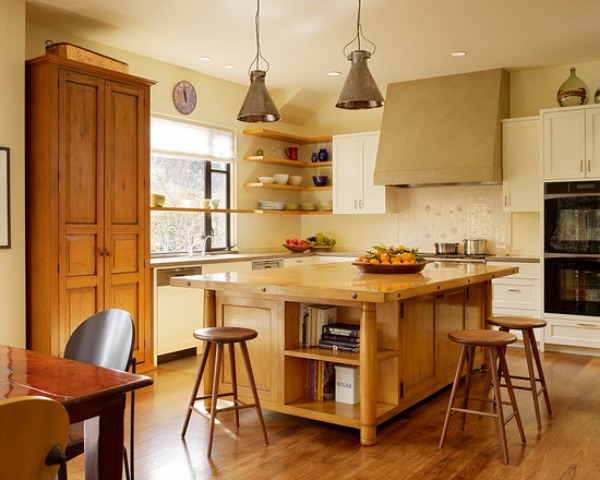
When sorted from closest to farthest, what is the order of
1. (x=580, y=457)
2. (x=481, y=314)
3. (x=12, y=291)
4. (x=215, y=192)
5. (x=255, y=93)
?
(x=580, y=457), (x=255, y=93), (x=12, y=291), (x=481, y=314), (x=215, y=192)

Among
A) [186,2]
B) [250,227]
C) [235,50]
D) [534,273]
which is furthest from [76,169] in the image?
[534,273]

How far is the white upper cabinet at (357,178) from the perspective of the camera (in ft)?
23.4

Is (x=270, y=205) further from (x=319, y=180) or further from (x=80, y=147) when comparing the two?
(x=80, y=147)

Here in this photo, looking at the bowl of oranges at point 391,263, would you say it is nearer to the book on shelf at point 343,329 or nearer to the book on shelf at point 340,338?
the book on shelf at point 343,329

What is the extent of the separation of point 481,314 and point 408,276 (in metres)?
1.20

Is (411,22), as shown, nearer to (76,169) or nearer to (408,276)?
Result: (408,276)

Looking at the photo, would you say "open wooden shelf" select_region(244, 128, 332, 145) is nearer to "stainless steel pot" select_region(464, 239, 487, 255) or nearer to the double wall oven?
"stainless steel pot" select_region(464, 239, 487, 255)

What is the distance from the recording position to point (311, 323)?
12.4 ft

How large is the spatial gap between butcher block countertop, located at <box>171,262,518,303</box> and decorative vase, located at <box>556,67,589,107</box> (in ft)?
7.55

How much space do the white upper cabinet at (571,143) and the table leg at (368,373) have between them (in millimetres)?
3382

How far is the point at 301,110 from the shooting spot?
7707mm

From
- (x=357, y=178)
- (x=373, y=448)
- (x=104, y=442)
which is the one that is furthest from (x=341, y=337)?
(x=357, y=178)

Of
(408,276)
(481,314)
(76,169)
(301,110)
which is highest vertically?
(301,110)

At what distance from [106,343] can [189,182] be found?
423 centimetres
